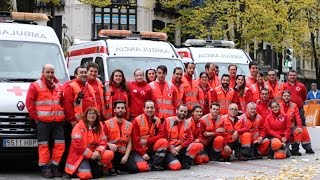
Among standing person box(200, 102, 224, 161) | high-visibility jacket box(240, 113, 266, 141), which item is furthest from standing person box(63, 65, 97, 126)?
high-visibility jacket box(240, 113, 266, 141)

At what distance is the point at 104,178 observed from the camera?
11094mm

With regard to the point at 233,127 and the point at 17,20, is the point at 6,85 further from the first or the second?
the point at 233,127

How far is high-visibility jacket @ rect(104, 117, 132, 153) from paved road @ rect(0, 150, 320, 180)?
23.6 inches

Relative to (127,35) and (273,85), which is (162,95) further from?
(127,35)

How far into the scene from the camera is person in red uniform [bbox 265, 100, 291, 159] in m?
13.9

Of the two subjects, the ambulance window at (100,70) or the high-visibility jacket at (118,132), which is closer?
the high-visibility jacket at (118,132)

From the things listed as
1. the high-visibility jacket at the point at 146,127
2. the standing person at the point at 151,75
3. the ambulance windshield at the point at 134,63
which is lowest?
the high-visibility jacket at the point at 146,127

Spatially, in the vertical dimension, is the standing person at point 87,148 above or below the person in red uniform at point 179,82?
below

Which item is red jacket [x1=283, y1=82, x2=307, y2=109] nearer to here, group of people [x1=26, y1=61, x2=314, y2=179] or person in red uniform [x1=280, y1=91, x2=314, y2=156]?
group of people [x1=26, y1=61, x2=314, y2=179]

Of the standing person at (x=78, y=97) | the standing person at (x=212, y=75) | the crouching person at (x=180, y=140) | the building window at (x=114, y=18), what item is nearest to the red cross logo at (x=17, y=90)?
the standing person at (x=78, y=97)

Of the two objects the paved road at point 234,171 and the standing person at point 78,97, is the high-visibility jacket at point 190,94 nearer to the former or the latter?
the paved road at point 234,171

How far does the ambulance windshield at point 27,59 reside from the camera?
11.8m

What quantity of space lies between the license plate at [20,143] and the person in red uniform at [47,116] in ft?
0.72

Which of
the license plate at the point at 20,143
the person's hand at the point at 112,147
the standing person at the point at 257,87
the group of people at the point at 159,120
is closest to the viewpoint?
the license plate at the point at 20,143
